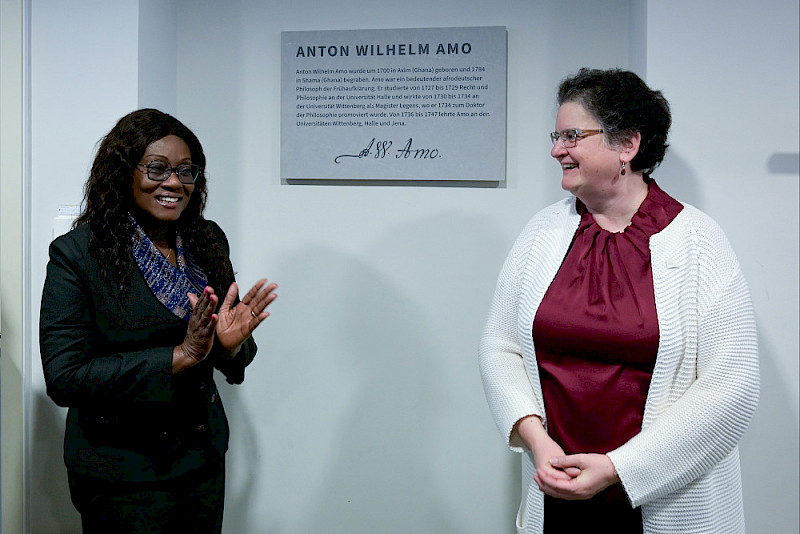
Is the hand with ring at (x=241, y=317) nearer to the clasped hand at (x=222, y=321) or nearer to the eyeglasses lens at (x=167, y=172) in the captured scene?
the clasped hand at (x=222, y=321)

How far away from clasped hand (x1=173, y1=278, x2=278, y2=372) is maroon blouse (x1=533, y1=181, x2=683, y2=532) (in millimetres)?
600

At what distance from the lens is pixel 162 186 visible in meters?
1.49

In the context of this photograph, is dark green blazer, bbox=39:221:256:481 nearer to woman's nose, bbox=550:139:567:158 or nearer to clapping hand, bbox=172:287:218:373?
clapping hand, bbox=172:287:218:373

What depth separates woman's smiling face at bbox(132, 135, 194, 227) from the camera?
1483 millimetres

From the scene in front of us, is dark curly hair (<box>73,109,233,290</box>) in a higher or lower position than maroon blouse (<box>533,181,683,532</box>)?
higher

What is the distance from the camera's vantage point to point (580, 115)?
1406 millimetres

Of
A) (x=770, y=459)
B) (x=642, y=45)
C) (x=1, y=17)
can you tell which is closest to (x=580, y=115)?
(x=642, y=45)

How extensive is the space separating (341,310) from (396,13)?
3.35 ft

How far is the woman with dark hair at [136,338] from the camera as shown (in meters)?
1.41

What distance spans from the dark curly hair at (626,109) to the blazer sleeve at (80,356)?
3.39 feet

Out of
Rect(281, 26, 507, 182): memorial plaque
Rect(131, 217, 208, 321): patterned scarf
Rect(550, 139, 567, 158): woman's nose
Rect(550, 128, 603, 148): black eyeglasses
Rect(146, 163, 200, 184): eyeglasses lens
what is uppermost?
Rect(281, 26, 507, 182): memorial plaque

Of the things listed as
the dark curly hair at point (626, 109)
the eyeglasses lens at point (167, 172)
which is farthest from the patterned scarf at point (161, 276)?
the dark curly hair at point (626, 109)

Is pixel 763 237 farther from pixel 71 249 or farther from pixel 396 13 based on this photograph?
pixel 71 249
